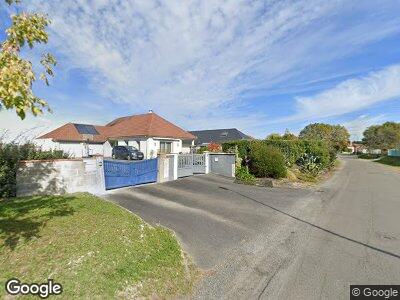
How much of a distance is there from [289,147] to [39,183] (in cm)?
1862

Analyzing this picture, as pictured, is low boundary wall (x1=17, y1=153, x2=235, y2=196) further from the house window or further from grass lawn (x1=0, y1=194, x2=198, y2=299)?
the house window

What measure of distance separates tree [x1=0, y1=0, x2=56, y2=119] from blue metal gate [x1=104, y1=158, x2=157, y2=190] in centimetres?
793

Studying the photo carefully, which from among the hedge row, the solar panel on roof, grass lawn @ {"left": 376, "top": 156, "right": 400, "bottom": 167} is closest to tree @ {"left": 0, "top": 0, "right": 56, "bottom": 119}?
the hedge row

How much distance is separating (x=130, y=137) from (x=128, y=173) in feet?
63.5

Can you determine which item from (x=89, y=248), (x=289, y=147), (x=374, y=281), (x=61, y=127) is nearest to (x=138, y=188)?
(x=89, y=248)

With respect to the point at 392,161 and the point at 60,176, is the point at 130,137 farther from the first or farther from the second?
the point at 392,161

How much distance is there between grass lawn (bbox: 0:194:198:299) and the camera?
14.3 ft

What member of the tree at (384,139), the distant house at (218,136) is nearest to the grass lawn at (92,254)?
the distant house at (218,136)

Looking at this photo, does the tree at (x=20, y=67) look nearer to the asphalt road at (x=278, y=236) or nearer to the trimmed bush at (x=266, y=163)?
the asphalt road at (x=278, y=236)

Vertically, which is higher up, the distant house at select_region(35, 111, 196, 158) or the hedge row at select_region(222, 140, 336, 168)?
the distant house at select_region(35, 111, 196, 158)

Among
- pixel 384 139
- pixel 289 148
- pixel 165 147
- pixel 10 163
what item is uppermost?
pixel 384 139

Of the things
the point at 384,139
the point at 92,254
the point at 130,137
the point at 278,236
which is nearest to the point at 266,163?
the point at 278,236

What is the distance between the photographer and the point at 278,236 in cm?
771

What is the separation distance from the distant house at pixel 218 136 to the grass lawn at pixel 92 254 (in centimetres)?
4304
